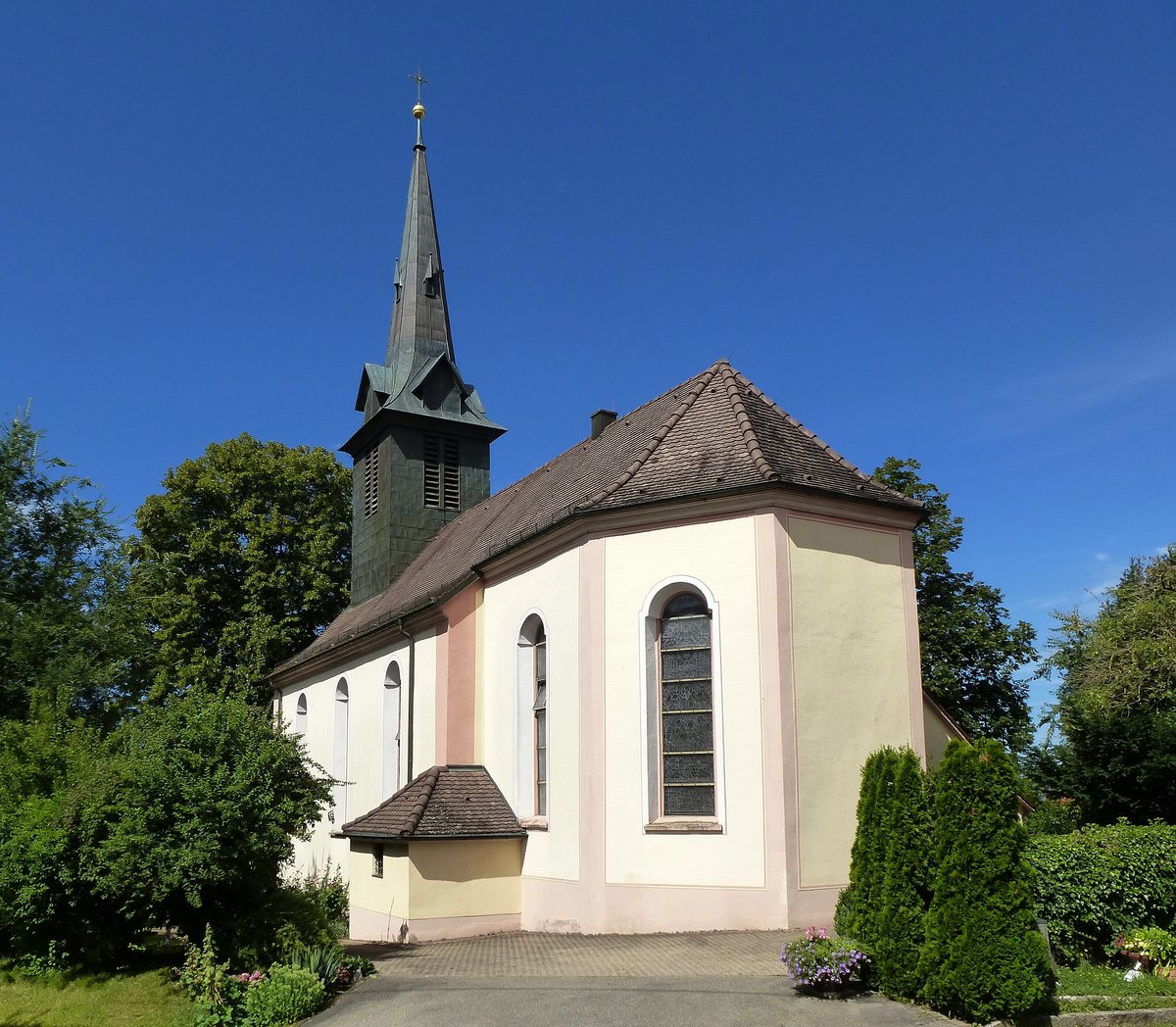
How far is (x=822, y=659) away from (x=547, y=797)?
4.89 meters

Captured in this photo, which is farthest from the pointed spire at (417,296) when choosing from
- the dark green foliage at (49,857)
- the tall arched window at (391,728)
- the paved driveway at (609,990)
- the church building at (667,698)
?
the paved driveway at (609,990)

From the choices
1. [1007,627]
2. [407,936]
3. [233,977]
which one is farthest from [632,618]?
[1007,627]

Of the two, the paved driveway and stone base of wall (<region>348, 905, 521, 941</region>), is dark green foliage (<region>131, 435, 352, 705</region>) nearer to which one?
stone base of wall (<region>348, 905, 521, 941</region>)

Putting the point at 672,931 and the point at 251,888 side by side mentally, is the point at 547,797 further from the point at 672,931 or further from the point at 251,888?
the point at 251,888

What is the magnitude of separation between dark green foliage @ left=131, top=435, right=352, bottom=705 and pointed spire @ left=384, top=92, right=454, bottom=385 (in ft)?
22.8

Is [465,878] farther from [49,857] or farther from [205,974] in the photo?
[49,857]

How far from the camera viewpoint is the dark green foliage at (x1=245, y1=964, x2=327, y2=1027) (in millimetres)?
10812

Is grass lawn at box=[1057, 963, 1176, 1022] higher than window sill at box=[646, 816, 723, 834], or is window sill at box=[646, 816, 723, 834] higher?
window sill at box=[646, 816, 723, 834]

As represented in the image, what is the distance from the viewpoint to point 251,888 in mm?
12648

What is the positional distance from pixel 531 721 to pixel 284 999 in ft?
24.5

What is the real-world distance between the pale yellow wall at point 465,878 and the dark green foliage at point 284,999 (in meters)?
4.81

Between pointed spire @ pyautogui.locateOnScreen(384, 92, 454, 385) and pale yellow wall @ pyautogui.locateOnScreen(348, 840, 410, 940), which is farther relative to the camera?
pointed spire @ pyautogui.locateOnScreen(384, 92, 454, 385)

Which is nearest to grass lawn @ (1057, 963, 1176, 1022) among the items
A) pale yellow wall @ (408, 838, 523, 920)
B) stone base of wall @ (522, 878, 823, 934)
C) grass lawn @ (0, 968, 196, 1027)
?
stone base of wall @ (522, 878, 823, 934)

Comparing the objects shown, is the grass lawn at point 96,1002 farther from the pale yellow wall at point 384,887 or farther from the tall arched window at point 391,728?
the tall arched window at point 391,728
